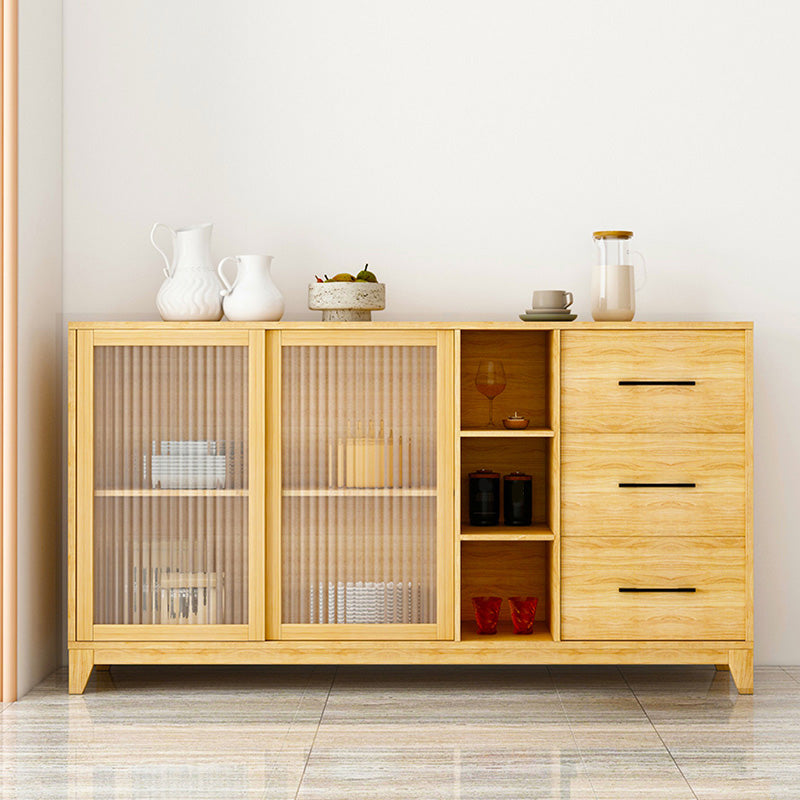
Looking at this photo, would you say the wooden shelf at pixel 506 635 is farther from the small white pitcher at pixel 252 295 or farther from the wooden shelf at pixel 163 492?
the small white pitcher at pixel 252 295

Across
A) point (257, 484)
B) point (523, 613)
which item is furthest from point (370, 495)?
point (523, 613)

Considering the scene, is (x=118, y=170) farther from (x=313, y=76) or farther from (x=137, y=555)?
(x=137, y=555)

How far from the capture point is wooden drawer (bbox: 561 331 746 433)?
3035mm

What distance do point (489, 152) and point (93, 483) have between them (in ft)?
5.53

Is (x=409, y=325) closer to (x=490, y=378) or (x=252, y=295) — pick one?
(x=490, y=378)

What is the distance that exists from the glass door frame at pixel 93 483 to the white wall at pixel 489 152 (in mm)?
410

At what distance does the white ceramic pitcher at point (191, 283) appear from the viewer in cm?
312

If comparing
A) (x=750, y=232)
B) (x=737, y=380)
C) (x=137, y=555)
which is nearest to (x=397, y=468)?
(x=137, y=555)

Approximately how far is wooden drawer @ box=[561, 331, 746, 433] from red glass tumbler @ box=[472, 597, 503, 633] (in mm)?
641

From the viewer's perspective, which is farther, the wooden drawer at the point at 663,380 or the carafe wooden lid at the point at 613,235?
the carafe wooden lid at the point at 613,235

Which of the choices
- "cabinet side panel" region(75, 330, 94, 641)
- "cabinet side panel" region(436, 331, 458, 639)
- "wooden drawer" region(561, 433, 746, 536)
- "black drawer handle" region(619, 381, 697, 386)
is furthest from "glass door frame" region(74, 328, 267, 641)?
"black drawer handle" region(619, 381, 697, 386)

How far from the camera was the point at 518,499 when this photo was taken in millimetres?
3252

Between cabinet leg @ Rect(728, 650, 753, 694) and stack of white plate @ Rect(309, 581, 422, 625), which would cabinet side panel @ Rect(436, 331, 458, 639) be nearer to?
stack of white plate @ Rect(309, 581, 422, 625)

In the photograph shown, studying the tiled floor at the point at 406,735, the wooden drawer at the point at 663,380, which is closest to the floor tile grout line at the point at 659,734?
the tiled floor at the point at 406,735
